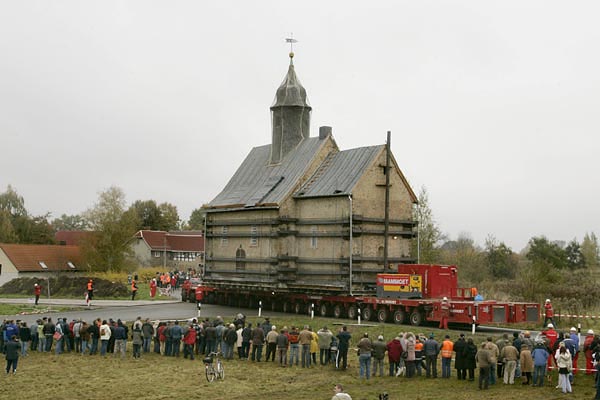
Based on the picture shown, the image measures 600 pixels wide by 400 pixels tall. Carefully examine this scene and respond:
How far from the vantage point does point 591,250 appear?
89125mm

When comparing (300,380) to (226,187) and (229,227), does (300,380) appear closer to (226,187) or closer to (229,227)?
(229,227)

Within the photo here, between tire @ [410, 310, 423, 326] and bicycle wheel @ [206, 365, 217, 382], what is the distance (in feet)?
42.9

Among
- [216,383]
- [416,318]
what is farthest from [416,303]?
[216,383]

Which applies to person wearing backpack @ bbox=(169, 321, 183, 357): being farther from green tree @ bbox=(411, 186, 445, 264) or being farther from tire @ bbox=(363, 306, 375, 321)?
green tree @ bbox=(411, 186, 445, 264)

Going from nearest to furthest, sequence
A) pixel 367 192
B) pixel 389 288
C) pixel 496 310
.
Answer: pixel 496 310 → pixel 389 288 → pixel 367 192

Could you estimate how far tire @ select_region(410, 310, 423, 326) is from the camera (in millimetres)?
33500

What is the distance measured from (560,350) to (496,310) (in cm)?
1067

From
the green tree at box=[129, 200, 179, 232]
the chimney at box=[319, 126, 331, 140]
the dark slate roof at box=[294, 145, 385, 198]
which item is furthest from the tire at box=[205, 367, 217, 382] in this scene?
the green tree at box=[129, 200, 179, 232]

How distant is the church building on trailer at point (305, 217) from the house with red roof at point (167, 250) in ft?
160

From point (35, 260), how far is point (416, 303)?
45844 millimetres

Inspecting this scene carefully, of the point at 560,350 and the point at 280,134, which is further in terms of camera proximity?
the point at 280,134

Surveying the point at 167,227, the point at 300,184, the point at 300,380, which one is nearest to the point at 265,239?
the point at 300,184

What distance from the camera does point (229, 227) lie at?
45.8m

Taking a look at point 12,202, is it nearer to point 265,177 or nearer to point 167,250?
point 167,250
